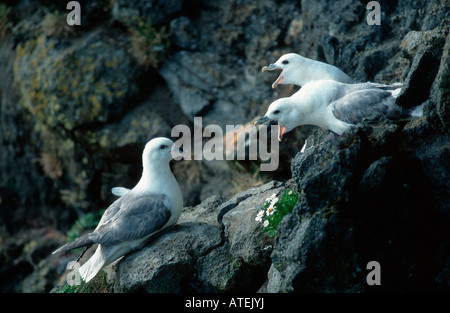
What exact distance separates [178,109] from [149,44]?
3.17ft

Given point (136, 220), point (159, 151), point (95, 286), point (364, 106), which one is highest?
point (364, 106)

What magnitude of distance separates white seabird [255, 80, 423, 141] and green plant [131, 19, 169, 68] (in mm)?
3433

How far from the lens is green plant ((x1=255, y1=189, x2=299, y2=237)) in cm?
374

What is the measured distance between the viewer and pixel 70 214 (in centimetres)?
820

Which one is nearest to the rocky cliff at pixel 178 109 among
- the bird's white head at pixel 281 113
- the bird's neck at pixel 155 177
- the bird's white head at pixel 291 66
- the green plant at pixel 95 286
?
the green plant at pixel 95 286

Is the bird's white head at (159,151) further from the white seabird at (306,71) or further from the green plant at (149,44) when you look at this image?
the green plant at (149,44)

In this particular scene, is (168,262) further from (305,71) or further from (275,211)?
(305,71)

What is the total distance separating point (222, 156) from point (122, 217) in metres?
2.69

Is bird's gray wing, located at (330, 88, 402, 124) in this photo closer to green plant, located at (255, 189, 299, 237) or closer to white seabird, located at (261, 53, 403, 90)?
green plant, located at (255, 189, 299, 237)

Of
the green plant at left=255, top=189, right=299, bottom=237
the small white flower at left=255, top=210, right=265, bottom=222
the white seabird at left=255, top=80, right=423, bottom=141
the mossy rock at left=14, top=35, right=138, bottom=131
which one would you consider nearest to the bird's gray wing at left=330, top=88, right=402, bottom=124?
the white seabird at left=255, top=80, right=423, bottom=141

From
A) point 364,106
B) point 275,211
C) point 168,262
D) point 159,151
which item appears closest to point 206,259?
point 168,262

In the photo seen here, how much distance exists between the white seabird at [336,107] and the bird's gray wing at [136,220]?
1037 mm

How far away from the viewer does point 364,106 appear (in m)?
4.09
